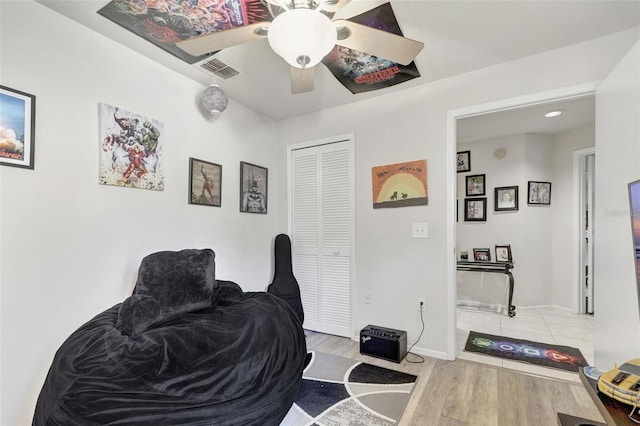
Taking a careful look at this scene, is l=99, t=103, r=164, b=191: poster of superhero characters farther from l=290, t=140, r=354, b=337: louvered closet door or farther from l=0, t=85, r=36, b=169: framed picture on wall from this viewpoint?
l=290, t=140, r=354, b=337: louvered closet door

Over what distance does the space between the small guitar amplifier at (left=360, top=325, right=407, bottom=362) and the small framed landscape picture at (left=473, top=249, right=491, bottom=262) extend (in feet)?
7.40

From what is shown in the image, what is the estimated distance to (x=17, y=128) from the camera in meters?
1.55

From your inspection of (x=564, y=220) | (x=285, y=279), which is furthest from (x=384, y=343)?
(x=564, y=220)

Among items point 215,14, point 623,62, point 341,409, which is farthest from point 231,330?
point 623,62

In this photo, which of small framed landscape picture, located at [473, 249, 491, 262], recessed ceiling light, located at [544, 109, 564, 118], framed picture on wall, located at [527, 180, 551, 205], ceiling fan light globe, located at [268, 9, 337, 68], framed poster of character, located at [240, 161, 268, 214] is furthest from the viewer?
small framed landscape picture, located at [473, 249, 491, 262]

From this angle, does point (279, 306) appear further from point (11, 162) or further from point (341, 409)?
point (11, 162)

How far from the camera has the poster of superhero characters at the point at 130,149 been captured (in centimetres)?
192

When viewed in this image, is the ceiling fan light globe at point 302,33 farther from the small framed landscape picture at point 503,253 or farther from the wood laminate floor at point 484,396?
the small framed landscape picture at point 503,253

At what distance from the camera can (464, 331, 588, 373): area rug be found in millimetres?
2422

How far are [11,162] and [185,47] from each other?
3.60ft

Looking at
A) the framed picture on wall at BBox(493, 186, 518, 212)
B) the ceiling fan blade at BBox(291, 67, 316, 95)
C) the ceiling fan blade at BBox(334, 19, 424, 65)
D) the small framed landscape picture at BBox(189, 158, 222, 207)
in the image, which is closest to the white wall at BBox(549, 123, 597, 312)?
the framed picture on wall at BBox(493, 186, 518, 212)

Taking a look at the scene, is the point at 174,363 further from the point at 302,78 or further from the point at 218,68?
the point at 218,68

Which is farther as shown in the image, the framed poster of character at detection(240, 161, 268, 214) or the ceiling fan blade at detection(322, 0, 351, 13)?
the framed poster of character at detection(240, 161, 268, 214)

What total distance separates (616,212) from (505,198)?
2.75m
